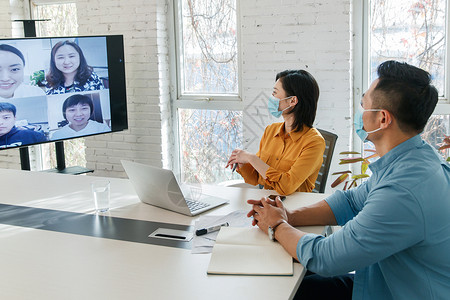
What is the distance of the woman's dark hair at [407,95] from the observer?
57.1 inches

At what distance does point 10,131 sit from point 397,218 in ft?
10.0

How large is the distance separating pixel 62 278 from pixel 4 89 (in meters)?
2.46

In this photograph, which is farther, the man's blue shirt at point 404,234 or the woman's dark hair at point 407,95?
the woman's dark hair at point 407,95

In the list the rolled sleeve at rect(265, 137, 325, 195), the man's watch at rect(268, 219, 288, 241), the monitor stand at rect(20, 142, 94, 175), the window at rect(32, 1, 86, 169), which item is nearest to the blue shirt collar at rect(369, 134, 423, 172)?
the man's watch at rect(268, 219, 288, 241)

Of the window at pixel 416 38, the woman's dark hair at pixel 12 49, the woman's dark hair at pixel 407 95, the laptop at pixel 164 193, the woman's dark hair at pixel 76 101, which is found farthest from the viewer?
the woman's dark hair at pixel 76 101

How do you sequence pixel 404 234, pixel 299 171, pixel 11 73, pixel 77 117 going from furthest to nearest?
pixel 77 117, pixel 11 73, pixel 299 171, pixel 404 234

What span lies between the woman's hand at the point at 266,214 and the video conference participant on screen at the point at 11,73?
8.01 feet

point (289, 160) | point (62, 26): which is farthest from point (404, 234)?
point (62, 26)

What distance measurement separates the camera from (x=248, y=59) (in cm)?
386

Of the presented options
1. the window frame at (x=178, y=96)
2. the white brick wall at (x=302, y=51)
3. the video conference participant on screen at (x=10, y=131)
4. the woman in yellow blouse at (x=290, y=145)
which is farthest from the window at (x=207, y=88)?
the woman in yellow blouse at (x=290, y=145)

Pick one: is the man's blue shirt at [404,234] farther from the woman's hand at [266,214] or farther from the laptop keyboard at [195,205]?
the laptop keyboard at [195,205]

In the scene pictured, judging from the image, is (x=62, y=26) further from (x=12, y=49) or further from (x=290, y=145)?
(x=290, y=145)

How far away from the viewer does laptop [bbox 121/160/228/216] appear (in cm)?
196

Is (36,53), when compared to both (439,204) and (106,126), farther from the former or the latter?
(439,204)
